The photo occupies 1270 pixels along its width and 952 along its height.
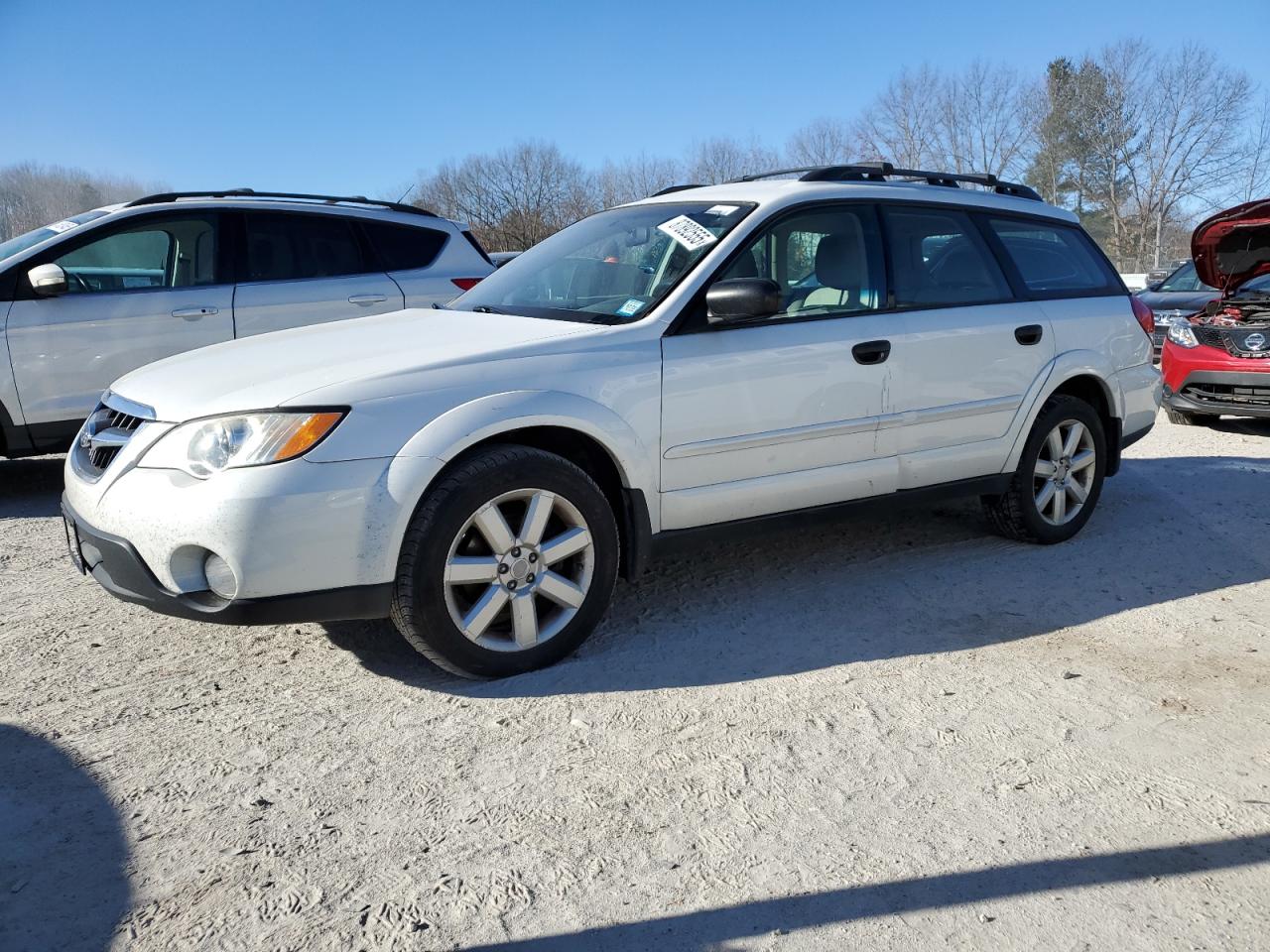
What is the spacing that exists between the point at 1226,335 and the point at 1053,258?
435 cm

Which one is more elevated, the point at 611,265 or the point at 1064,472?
the point at 611,265

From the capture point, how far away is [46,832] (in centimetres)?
266

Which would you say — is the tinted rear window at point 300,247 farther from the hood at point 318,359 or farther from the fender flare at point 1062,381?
the fender flare at point 1062,381

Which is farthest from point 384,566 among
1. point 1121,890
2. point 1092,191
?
point 1092,191

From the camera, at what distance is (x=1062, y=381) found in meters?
5.15

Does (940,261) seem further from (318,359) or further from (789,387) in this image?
(318,359)

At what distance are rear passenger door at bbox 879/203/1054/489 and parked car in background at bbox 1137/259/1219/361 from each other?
21.5ft

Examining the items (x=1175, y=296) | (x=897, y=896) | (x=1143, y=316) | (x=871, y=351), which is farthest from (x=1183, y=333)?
(x=897, y=896)

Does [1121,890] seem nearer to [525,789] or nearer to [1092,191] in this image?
[525,789]

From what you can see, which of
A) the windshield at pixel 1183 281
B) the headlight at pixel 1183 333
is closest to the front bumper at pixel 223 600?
the headlight at pixel 1183 333

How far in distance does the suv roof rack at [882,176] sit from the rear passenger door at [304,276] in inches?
117

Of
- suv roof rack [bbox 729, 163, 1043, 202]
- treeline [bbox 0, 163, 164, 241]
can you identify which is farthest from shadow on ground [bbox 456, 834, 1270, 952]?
treeline [bbox 0, 163, 164, 241]

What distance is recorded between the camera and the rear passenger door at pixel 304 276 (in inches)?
265

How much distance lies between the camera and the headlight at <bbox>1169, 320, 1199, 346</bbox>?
355 inches
